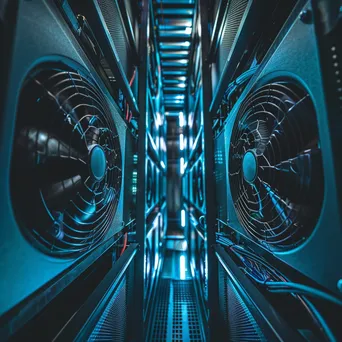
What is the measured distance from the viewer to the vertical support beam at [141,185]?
1.80m

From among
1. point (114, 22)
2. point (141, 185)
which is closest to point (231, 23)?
point (114, 22)

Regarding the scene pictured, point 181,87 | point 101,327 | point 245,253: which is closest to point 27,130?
point 101,327

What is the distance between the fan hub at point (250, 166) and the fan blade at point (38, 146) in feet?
2.64

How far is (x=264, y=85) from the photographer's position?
79cm

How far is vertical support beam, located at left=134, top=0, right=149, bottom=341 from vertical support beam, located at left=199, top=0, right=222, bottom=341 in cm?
66

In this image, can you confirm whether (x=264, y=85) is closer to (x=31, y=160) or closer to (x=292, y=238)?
(x=292, y=238)

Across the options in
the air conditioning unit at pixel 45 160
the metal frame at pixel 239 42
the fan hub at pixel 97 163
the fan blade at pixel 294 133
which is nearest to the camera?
the air conditioning unit at pixel 45 160

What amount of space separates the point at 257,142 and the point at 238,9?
917 millimetres

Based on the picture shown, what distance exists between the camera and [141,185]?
2.02 metres

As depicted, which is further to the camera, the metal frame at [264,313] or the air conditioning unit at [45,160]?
the metal frame at [264,313]

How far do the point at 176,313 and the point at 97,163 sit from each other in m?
2.56

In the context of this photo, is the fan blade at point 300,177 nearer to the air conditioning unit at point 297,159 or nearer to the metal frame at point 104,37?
the air conditioning unit at point 297,159

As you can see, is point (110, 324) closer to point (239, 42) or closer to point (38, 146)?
point (38, 146)

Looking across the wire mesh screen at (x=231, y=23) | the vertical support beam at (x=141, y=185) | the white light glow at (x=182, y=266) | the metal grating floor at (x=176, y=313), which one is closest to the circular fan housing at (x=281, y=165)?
the wire mesh screen at (x=231, y=23)
